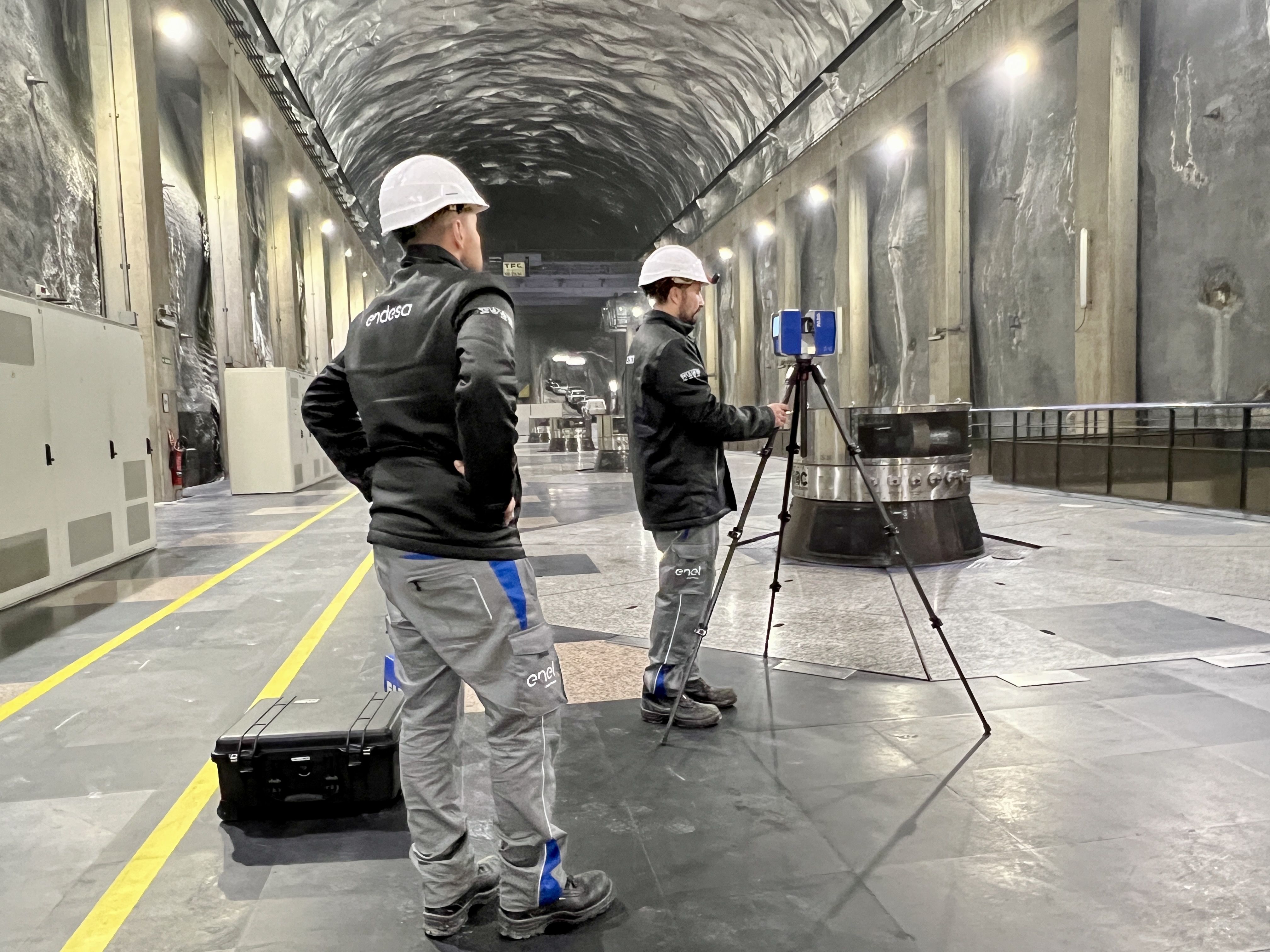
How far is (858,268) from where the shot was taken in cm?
2323

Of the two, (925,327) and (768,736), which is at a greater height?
(925,327)

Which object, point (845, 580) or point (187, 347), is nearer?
point (845, 580)

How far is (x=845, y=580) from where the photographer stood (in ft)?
23.9

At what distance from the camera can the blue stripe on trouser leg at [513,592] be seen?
2.45 meters

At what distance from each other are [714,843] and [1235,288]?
1260cm

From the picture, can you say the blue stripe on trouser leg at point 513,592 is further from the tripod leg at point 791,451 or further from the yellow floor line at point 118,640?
the yellow floor line at point 118,640

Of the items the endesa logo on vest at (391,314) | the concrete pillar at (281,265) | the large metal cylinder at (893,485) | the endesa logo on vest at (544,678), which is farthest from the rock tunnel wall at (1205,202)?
the concrete pillar at (281,265)

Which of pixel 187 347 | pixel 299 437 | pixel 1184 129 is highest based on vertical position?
pixel 1184 129

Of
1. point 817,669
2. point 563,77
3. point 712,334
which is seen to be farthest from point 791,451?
point 712,334

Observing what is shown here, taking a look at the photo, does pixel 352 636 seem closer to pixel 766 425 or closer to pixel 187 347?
pixel 766 425

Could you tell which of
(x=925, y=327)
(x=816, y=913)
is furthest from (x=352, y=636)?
(x=925, y=327)

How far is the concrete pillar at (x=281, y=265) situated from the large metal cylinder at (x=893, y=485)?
18.3m

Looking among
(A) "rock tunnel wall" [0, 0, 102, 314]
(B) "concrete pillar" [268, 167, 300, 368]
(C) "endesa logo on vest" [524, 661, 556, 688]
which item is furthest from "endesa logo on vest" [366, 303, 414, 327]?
(B) "concrete pillar" [268, 167, 300, 368]

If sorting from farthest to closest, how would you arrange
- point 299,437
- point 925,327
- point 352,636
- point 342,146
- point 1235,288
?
1. point 342,146
2. point 925,327
3. point 299,437
4. point 1235,288
5. point 352,636
